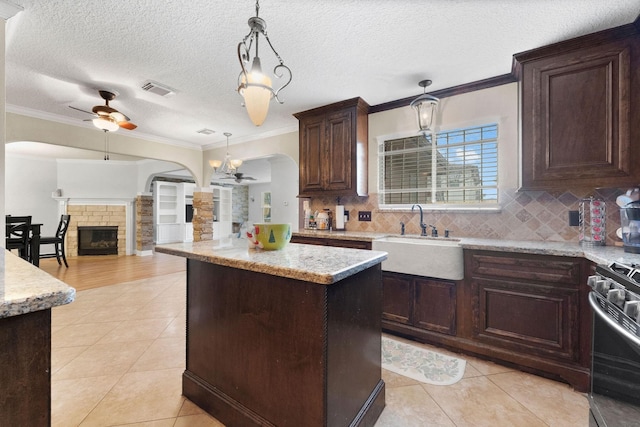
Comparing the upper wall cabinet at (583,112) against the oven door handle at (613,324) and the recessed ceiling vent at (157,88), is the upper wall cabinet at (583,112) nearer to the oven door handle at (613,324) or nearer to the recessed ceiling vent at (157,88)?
the oven door handle at (613,324)

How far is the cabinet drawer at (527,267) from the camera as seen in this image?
1906 millimetres

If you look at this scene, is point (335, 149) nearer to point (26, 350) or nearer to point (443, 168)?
point (443, 168)

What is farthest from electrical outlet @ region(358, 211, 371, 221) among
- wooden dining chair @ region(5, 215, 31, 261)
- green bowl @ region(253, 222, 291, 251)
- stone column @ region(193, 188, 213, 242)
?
wooden dining chair @ region(5, 215, 31, 261)

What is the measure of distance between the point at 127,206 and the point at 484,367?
8257 mm

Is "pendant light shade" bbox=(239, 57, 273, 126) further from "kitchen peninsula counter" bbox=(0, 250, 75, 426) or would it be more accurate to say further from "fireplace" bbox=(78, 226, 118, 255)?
"fireplace" bbox=(78, 226, 118, 255)

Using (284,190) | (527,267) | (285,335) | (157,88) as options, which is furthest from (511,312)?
(284,190)

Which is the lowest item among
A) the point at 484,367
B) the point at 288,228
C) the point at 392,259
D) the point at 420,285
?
the point at 484,367

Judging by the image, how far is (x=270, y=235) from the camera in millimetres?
1559

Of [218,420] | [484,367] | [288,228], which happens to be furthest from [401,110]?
[218,420]

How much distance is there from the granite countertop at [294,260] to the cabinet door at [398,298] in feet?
3.89

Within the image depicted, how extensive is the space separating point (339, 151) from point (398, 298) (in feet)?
5.69

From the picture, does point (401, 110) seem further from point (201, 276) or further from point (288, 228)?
point (201, 276)

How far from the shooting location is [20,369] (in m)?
0.63

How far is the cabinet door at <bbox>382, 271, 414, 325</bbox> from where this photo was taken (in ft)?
8.32
